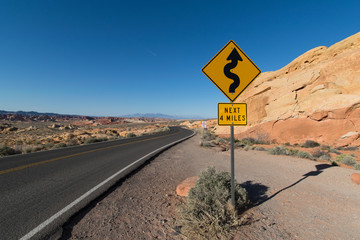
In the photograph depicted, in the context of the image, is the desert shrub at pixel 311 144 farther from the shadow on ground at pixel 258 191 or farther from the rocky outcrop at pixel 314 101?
the shadow on ground at pixel 258 191

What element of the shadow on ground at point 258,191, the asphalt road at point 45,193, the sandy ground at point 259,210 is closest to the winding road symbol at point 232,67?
the sandy ground at point 259,210

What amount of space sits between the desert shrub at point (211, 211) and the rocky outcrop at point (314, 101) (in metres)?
16.8

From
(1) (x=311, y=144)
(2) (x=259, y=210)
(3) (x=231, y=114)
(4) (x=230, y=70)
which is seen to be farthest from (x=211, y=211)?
(1) (x=311, y=144)

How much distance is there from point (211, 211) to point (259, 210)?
3.95ft

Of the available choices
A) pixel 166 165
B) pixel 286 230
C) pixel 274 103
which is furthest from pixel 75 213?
pixel 274 103

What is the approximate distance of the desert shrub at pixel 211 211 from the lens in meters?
2.63

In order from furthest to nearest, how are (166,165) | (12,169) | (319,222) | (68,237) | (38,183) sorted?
(166,165)
(12,169)
(38,183)
(319,222)
(68,237)

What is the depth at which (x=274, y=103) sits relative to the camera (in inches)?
830

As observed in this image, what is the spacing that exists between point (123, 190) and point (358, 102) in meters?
19.8

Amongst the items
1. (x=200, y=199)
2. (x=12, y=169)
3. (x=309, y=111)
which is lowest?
(x=12, y=169)

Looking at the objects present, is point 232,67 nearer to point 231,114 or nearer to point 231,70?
point 231,70

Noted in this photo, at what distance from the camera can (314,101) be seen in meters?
17.2

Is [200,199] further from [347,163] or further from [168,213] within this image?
[347,163]

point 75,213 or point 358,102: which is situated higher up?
point 358,102
